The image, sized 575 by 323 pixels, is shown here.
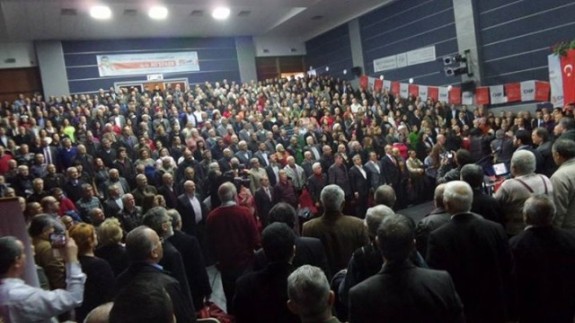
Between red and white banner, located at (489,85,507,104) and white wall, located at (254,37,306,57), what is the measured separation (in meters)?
9.75

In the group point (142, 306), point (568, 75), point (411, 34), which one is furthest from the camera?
point (411, 34)

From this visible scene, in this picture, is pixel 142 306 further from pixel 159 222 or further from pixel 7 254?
pixel 159 222

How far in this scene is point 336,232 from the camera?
305cm

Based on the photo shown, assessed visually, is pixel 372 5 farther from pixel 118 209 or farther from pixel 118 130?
pixel 118 209

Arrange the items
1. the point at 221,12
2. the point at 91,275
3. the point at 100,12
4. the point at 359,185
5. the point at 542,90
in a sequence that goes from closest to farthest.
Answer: the point at 91,275
the point at 359,185
the point at 542,90
the point at 100,12
the point at 221,12

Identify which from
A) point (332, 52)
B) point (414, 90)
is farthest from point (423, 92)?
point (332, 52)

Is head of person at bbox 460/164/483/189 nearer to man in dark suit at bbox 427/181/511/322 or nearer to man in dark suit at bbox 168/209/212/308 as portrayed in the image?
man in dark suit at bbox 427/181/511/322

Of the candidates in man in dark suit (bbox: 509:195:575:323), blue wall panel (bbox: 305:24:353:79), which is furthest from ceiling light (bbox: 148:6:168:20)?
man in dark suit (bbox: 509:195:575:323)

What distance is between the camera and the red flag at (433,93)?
13.3m

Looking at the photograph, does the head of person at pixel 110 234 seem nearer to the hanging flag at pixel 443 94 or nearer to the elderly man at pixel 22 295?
the elderly man at pixel 22 295

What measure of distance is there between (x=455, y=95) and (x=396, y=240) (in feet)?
39.0

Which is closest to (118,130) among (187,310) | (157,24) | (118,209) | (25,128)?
(25,128)

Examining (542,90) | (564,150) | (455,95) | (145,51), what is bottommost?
(564,150)

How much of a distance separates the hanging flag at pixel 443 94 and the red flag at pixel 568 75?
141 inches
